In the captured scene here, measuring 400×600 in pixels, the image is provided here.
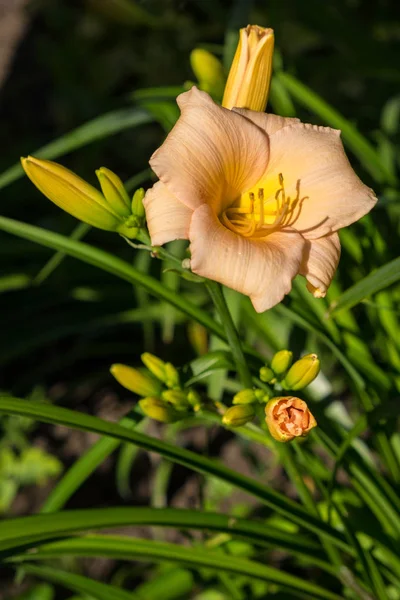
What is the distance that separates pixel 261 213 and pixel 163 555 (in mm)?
480

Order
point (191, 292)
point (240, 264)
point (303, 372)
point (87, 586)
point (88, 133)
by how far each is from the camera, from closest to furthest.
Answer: point (240, 264)
point (303, 372)
point (87, 586)
point (88, 133)
point (191, 292)

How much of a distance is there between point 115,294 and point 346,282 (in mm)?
792

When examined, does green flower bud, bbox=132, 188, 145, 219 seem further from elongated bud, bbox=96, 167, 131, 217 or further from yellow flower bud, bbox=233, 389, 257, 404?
yellow flower bud, bbox=233, 389, 257, 404

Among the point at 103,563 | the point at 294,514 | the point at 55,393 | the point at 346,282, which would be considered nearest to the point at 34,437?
the point at 55,393

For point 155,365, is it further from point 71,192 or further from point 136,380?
point 71,192

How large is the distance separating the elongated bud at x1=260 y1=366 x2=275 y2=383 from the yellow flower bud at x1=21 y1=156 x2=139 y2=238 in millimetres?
225

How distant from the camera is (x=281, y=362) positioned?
851 mm

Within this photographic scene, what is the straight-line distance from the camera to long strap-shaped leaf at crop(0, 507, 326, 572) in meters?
0.78

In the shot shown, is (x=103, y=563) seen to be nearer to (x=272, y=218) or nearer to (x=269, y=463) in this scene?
(x=269, y=463)

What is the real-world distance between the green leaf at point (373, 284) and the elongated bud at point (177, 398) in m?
0.23

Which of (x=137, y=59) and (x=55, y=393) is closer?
(x=55, y=393)

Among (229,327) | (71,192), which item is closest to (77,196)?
(71,192)

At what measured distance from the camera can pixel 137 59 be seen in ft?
8.70

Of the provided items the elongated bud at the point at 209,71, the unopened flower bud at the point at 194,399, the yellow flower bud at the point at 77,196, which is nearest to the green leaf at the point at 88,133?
the elongated bud at the point at 209,71
